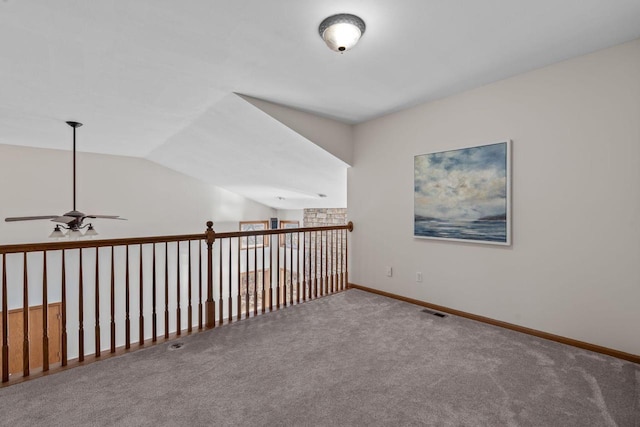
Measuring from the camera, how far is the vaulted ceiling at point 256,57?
1.82 m

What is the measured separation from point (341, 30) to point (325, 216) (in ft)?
16.6

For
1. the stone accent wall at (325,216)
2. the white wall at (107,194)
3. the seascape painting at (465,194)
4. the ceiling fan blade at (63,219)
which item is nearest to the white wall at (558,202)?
the seascape painting at (465,194)

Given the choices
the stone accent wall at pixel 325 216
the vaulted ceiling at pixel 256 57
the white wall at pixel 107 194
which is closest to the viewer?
the vaulted ceiling at pixel 256 57

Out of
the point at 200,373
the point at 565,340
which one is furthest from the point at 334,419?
the point at 565,340

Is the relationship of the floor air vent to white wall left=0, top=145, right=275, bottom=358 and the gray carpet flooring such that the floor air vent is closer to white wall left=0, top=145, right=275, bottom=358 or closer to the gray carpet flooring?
the gray carpet flooring

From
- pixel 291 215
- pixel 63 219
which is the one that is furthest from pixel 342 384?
pixel 291 215

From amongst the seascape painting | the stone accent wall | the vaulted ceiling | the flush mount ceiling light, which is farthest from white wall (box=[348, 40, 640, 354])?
the stone accent wall

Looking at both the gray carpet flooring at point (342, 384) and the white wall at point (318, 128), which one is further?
the white wall at point (318, 128)

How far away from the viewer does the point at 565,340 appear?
2.46m

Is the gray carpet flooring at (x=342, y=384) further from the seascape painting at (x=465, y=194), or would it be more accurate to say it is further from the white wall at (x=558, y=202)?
the seascape painting at (x=465, y=194)

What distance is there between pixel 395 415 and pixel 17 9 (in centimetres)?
311

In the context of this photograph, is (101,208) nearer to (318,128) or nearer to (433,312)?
(318,128)

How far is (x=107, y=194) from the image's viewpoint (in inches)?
220

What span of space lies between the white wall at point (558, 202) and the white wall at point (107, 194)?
503 centimetres
